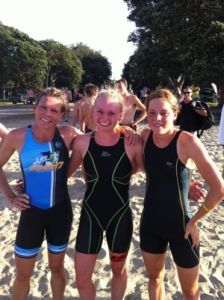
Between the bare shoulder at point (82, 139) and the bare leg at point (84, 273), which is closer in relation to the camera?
the bare leg at point (84, 273)

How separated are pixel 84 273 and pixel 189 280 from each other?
749 millimetres

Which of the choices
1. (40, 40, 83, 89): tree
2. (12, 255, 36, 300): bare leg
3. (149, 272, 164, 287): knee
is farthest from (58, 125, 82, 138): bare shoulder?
(40, 40, 83, 89): tree

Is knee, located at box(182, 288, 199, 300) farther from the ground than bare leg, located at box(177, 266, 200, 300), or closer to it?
closer to it

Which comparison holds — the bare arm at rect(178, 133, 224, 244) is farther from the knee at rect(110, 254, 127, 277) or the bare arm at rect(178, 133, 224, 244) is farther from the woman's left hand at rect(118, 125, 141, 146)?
the knee at rect(110, 254, 127, 277)

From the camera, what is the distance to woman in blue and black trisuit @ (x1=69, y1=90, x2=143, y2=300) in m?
3.02

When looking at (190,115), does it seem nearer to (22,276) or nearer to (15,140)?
(15,140)

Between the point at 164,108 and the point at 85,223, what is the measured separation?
41.8 inches

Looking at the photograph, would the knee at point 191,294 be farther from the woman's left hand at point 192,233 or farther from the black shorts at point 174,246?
the woman's left hand at point 192,233

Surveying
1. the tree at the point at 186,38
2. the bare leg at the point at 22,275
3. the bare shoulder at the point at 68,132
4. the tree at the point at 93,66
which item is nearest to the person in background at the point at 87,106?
the bare shoulder at the point at 68,132

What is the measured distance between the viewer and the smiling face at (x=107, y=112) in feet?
9.87

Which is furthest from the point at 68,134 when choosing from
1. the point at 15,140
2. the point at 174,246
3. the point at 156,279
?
the point at 156,279

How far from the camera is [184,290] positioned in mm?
2920

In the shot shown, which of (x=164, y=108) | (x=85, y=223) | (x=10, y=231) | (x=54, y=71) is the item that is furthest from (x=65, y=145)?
(x=54, y=71)

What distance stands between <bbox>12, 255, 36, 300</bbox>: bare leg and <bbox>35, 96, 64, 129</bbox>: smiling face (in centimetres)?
101
